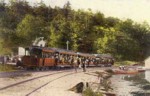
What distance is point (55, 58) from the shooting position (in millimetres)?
2539

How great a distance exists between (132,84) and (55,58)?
0.48 metres

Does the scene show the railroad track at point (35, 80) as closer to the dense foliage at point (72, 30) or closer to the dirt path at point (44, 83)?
the dirt path at point (44, 83)

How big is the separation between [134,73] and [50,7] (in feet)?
2.09

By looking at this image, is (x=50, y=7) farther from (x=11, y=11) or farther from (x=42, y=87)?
(x=42, y=87)

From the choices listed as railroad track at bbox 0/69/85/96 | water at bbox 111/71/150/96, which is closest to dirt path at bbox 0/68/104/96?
railroad track at bbox 0/69/85/96

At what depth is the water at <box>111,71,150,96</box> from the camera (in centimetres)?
248

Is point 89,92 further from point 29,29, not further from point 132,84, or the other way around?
point 29,29

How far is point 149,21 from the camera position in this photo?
2.54m

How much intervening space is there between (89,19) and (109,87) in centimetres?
41

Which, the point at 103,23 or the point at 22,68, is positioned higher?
the point at 103,23

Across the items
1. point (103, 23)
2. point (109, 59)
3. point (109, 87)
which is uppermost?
point (103, 23)

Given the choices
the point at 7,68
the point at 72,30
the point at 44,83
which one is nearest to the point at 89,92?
the point at 44,83

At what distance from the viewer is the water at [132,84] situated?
248cm

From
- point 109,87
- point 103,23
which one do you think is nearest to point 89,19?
point 103,23
